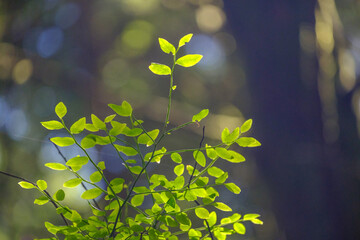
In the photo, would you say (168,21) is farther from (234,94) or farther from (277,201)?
(277,201)

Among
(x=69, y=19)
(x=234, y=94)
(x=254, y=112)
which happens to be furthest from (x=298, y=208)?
(x=69, y=19)

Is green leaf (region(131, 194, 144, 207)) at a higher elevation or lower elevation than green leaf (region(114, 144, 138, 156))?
lower

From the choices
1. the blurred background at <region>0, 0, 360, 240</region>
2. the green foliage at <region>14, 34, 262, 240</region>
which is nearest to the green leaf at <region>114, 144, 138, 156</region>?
the green foliage at <region>14, 34, 262, 240</region>

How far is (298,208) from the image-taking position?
2107mm

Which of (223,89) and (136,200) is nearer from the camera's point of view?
(136,200)

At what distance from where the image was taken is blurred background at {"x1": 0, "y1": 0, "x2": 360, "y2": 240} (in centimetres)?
219

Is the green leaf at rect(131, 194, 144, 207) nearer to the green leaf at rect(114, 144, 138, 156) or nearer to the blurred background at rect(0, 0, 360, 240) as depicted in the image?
the green leaf at rect(114, 144, 138, 156)

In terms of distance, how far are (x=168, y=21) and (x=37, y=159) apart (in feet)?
5.80

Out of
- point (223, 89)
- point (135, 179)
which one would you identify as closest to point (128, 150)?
point (135, 179)

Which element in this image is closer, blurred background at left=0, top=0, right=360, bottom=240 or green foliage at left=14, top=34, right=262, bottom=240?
green foliage at left=14, top=34, right=262, bottom=240

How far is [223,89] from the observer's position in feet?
11.9

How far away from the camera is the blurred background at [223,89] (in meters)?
2.19

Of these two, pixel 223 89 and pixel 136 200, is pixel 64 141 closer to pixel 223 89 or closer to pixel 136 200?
pixel 136 200

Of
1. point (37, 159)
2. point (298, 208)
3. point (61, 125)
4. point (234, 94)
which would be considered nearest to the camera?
point (61, 125)
